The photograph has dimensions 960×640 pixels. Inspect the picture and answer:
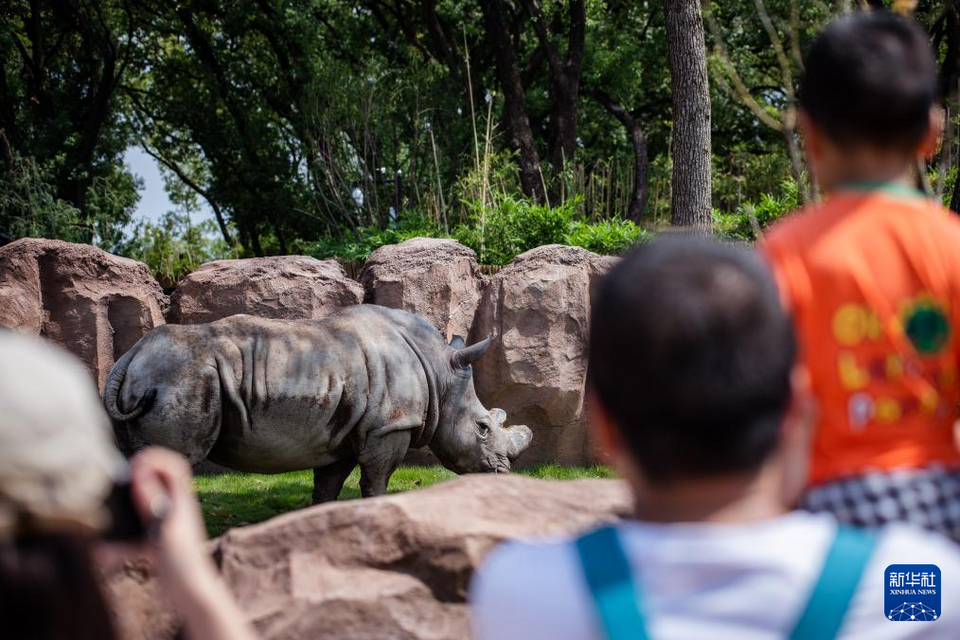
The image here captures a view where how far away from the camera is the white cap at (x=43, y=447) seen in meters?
1.31

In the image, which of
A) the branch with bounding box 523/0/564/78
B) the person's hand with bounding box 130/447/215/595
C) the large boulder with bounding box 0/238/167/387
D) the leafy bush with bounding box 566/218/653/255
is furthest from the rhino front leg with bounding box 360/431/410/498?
the branch with bounding box 523/0/564/78

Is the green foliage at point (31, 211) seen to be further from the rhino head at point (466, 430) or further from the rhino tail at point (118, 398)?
the rhino head at point (466, 430)

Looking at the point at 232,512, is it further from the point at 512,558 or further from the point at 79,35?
the point at 79,35

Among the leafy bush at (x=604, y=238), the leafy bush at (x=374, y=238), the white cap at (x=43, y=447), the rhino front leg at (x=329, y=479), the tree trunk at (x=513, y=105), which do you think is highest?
the tree trunk at (x=513, y=105)

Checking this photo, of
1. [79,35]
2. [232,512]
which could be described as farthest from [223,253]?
[232,512]

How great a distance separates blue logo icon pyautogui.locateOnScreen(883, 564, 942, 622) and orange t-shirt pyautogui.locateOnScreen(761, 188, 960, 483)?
230 mm

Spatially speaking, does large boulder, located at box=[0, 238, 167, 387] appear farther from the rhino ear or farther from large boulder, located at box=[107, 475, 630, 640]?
large boulder, located at box=[107, 475, 630, 640]

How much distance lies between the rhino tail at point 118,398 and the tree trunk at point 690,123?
5.07 m

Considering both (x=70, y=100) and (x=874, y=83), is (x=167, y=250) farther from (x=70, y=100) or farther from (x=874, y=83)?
(x=874, y=83)

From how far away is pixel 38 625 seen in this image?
4.21 feet

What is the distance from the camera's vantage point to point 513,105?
17.9 m

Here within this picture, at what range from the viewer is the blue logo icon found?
194cm

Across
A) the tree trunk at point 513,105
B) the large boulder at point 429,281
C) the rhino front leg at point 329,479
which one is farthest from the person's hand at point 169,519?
the tree trunk at point 513,105

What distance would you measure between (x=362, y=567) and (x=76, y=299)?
6553 mm
